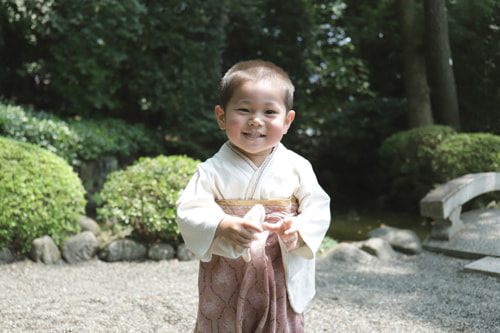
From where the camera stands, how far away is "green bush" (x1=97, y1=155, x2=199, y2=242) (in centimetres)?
490

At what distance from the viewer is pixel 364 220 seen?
7.95 metres

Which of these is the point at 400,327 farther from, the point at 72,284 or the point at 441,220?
the point at 72,284

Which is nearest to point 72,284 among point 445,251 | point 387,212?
point 445,251

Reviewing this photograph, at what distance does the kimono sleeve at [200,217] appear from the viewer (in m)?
1.72

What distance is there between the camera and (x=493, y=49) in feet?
24.0

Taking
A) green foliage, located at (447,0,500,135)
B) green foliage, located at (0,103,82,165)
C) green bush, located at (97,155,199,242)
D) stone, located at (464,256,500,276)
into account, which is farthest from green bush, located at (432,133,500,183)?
green foliage, located at (0,103,82,165)

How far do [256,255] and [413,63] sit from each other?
7308mm

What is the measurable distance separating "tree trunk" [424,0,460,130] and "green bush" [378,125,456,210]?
58 cm

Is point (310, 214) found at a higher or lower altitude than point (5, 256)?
higher

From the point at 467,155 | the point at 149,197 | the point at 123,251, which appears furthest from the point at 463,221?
the point at 123,251

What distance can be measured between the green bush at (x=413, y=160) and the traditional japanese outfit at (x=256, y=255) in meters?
5.47

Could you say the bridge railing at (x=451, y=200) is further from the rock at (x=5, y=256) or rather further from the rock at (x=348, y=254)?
the rock at (x=5, y=256)

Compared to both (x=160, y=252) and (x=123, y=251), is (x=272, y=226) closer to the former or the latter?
(x=160, y=252)

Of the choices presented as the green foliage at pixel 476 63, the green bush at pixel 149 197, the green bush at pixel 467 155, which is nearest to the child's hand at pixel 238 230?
the green bush at pixel 149 197
